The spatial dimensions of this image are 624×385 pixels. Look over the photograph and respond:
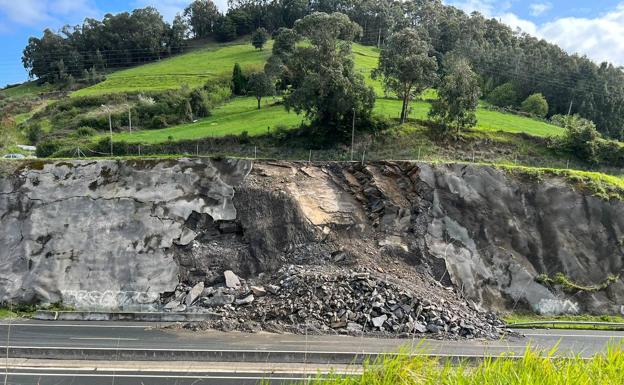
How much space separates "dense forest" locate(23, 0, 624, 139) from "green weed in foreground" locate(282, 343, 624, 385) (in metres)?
49.0

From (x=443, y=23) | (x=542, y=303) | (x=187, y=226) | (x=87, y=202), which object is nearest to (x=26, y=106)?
(x=87, y=202)

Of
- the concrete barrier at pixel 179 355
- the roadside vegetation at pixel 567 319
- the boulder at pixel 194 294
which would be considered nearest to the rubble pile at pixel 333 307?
the boulder at pixel 194 294

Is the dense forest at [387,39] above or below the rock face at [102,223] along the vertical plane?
above

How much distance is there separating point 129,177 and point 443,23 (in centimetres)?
7531

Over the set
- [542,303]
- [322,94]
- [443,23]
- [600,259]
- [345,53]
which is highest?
[443,23]

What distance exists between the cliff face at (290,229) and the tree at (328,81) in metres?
6.09

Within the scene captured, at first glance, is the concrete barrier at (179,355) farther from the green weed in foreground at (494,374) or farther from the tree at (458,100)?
the tree at (458,100)

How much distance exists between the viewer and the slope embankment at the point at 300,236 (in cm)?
2298

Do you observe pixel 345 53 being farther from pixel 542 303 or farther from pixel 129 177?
pixel 542 303

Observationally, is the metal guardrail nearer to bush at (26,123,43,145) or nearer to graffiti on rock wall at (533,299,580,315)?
graffiti on rock wall at (533,299,580,315)

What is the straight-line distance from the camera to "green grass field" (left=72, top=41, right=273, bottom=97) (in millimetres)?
60147

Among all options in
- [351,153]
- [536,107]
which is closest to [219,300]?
[351,153]

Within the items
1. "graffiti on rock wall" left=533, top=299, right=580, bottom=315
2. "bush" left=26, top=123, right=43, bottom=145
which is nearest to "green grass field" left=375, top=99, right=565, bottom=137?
"graffiti on rock wall" left=533, top=299, right=580, bottom=315

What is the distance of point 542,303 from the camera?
24.0 meters
